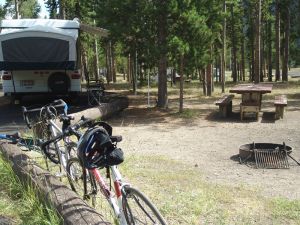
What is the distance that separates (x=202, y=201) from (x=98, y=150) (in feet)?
7.99

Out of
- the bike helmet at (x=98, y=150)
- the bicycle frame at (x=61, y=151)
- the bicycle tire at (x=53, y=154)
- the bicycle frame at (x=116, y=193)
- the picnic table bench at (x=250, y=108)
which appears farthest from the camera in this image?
the picnic table bench at (x=250, y=108)

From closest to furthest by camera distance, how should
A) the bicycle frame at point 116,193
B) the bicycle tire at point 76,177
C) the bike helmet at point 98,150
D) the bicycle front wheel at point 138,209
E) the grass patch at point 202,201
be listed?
the bicycle front wheel at point 138,209, the bicycle frame at point 116,193, the bike helmet at point 98,150, the bicycle tire at point 76,177, the grass patch at point 202,201

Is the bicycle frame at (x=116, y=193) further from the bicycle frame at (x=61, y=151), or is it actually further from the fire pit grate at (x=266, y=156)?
the fire pit grate at (x=266, y=156)

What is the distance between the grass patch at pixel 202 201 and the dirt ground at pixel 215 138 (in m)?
0.45

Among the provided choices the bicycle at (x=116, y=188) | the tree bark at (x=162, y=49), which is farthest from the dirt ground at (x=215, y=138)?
the bicycle at (x=116, y=188)

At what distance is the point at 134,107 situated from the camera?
56.7ft

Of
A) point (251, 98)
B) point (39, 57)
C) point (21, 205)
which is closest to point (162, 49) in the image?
point (251, 98)

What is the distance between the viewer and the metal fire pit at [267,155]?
8492 mm

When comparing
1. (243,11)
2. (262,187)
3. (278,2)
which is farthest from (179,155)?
(243,11)

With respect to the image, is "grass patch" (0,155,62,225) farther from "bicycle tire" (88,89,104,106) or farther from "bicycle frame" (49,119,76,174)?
"bicycle tire" (88,89,104,106)

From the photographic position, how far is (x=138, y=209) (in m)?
4.09

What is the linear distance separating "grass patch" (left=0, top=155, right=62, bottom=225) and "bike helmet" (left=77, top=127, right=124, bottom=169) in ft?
2.62

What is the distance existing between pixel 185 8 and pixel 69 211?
10883 mm

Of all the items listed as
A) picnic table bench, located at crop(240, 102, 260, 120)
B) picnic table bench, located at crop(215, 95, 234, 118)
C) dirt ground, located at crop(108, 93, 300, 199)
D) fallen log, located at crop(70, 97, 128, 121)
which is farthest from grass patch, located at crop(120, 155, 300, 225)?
picnic table bench, located at crop(215, 95, 234, 118)
